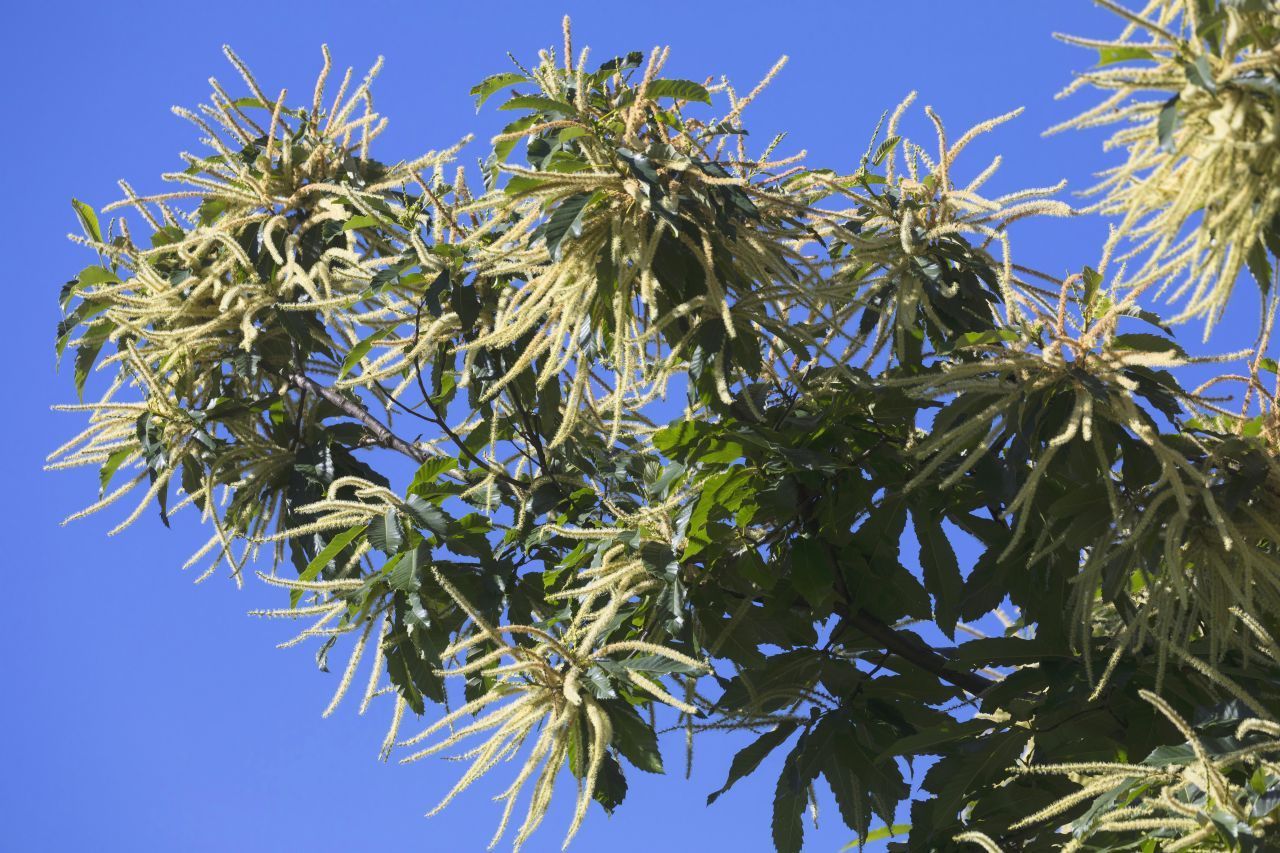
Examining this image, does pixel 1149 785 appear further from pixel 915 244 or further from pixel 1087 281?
pixel 915 244

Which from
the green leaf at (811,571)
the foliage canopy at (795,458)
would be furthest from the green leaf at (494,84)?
the green leaf at (811,571)

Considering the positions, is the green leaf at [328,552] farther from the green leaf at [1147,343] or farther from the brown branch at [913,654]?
the green leaf at [1147,343]

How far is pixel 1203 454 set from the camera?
155 inches

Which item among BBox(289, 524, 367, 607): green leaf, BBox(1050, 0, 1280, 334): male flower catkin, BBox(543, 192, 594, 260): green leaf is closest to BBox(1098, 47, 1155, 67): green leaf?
BBox(1050, 0, 1280, 334): male flower catkin

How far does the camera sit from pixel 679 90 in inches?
153

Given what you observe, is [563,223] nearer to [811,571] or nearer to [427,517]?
[427,517]

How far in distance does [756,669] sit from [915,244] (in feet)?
3.85

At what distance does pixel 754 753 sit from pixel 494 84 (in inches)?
72.1

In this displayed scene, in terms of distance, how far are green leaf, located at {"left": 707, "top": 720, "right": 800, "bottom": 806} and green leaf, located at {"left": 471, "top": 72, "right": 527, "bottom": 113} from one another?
1765 millimetres

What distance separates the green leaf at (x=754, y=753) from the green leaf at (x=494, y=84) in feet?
5.79

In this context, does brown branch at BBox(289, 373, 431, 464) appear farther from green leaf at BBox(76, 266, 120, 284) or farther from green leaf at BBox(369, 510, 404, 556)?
green leaf at BBox(369, 510, 404, 556)

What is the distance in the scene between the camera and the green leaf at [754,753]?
13.8 feet

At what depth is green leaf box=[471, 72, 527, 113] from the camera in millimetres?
4102

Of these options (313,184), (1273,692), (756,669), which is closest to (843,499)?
(756,669)
